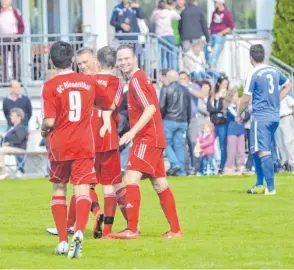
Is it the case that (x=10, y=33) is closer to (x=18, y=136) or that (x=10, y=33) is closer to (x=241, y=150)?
(x=18, y=136)

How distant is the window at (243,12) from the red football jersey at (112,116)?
18598mm

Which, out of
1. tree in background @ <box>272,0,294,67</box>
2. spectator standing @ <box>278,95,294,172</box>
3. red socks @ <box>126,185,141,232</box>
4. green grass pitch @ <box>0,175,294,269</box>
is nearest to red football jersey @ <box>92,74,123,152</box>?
red socks @ <box>126,185,141,232</box>

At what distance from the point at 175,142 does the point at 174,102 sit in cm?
75

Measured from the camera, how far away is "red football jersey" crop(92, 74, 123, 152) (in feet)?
42.3

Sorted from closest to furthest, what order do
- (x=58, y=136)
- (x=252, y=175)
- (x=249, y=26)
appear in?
(x=58, y=136), (x=252, y=175), (x=249, y=26)

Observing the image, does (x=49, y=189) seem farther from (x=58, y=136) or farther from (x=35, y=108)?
(x=58, y=136)

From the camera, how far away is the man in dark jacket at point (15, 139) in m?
23.8

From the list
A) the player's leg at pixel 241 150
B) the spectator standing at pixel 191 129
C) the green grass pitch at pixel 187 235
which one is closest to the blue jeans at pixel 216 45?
the spectator standing at pixel 191 129

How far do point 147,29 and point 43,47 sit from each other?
2.28 m

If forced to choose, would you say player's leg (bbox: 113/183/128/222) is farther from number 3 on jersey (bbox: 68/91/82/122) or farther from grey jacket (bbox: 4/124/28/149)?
grey jacket (bbox: 4/124/28/149)

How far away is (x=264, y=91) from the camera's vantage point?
1773 cm

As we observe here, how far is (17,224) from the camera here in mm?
14555

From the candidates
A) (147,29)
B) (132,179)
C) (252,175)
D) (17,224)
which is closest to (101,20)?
(147,29)

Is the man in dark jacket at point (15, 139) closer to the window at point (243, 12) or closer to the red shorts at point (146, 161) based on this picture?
the window at point (243, 12)
